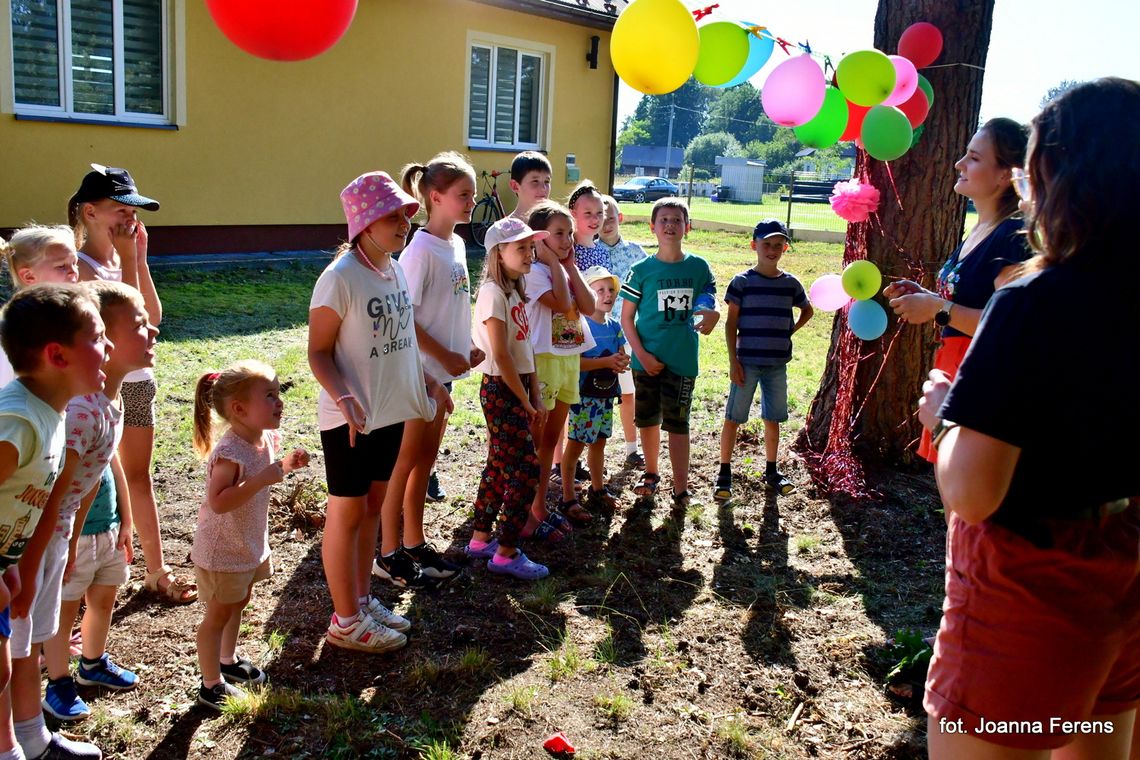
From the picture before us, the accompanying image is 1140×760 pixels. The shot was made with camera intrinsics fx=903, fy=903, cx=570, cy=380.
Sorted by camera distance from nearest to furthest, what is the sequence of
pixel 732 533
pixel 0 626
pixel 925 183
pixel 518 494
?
1. pixel 0 626
2. pixel 518 494
3. pixel 732 533
4. pixel 925 183

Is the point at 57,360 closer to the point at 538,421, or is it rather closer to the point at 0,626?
the point at 0,626

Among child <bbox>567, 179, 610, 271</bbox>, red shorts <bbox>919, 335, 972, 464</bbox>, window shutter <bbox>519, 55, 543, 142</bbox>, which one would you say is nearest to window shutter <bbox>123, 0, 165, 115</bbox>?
window shutter <bbox>519, 55, 543, 142</bbox>

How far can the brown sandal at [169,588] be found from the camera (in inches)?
142

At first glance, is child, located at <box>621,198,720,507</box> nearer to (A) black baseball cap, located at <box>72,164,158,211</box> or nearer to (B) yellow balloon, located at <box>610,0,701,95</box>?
(B) yellow balloon, located at <box>610,0,701,95</box>

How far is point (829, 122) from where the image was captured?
450 centimetres

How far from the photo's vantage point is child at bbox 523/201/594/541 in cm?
427

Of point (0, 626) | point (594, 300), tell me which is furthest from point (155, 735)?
point (594, 300)

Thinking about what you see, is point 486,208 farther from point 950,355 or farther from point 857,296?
point 950,355

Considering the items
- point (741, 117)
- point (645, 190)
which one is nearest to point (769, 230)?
point (645, 190)

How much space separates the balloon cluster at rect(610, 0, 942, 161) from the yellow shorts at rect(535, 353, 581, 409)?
1.33 meters

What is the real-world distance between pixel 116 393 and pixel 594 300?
2281mm

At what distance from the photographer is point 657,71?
4.12 m

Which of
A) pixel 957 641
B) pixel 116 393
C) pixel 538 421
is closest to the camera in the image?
pixel 957 641

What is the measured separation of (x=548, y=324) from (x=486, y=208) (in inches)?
460
